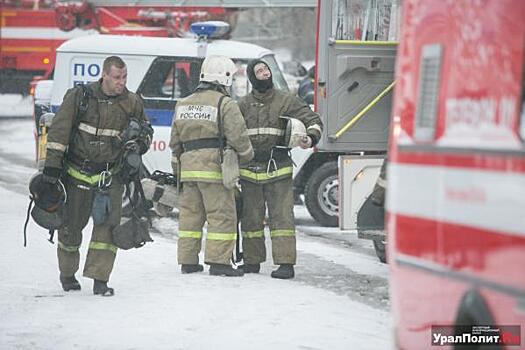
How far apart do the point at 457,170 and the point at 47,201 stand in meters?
4.53

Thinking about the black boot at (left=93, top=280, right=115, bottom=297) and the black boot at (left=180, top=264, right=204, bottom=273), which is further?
the black boot at (left=180, top=264, right=204, bottom=273)

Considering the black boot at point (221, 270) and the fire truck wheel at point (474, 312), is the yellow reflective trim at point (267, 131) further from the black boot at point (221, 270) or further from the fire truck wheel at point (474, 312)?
the fire truck wheel at point (474, 312)

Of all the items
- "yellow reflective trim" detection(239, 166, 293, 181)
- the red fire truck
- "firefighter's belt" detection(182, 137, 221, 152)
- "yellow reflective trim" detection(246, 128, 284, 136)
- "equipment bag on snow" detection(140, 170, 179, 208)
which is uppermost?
the red fire truck

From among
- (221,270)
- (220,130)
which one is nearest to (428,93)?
(220,130)

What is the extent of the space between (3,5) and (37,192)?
16.4 meters

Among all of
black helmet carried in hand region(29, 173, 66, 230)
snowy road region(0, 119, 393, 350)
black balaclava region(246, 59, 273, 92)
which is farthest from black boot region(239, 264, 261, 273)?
black helmet carried in hand region(29, 173, 66, 230)

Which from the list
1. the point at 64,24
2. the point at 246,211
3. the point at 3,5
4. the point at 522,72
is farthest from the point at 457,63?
the point at 3,5

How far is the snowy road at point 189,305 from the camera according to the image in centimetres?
757

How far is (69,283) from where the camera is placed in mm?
9164

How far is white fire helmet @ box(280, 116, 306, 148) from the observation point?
32.3 feet

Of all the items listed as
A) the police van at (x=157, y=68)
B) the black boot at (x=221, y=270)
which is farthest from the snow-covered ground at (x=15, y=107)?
the black boot at (x=221, y=270)

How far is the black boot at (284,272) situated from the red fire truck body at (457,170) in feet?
14.8

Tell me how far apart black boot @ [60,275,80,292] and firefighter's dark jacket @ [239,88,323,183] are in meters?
1.82

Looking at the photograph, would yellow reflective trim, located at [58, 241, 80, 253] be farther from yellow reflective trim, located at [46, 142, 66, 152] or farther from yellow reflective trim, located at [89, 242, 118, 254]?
yellow reflective trim, located at [46, 142, 66, 152]
